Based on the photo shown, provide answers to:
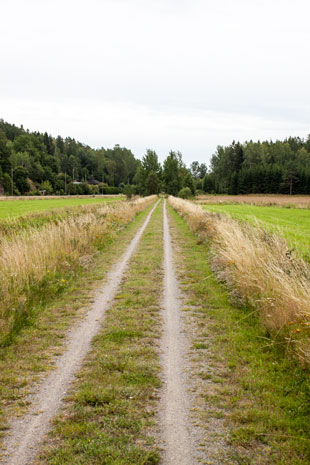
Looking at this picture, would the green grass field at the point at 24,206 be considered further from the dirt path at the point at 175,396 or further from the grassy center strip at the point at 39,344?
the dirt path at the point at 175,396

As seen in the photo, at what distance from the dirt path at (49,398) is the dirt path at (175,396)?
1.27 meters

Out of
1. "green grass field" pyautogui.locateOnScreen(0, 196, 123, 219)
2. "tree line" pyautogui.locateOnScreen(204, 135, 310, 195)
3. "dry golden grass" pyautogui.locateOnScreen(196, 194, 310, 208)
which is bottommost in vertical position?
"green grass field" pyautogui.locateOnScreen(0, 196, 123, 219)

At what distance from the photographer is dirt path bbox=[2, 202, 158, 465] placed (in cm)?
302

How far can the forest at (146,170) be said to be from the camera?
281 ft

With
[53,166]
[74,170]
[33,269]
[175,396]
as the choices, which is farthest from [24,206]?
[74,170]

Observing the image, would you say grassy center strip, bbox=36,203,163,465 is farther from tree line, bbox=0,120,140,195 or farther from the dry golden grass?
tree line, bbox=0,120,140,195

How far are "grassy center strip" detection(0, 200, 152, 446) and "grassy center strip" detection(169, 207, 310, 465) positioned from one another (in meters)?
2.24

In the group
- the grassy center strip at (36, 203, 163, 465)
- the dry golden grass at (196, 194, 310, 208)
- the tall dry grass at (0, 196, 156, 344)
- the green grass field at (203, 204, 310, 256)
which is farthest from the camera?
the dry golden grass at (196, 194, 310, 208)

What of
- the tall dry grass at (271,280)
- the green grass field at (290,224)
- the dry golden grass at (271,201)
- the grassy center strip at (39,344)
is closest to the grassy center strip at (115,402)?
the grassy center strip at (39,344)

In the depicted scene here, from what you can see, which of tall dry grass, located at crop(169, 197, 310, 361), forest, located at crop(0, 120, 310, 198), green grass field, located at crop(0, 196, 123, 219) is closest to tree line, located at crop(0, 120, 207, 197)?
forest, located at crop(0, 120, 310, 198)

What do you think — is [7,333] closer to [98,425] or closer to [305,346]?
[98,425]

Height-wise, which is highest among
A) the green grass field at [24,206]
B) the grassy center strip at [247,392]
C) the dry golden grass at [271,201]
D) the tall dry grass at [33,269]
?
the dry golden grass at [271,201]

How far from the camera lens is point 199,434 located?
3.25m

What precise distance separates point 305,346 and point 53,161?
5039 inches
